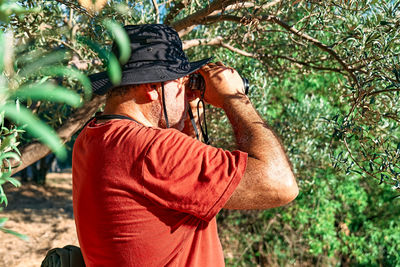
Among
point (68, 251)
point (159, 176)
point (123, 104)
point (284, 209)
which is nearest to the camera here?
point (159, 176)

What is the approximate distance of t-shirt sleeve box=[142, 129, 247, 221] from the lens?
139 centimetres

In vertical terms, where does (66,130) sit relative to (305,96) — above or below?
above

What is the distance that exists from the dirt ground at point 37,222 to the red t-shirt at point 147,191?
371cm

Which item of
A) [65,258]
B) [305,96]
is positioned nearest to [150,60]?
[65,258]

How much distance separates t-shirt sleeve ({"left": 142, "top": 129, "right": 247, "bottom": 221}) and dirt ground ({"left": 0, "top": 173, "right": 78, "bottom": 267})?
398 centimetres

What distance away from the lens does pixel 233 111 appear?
1714mm

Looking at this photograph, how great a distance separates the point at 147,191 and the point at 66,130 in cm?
227

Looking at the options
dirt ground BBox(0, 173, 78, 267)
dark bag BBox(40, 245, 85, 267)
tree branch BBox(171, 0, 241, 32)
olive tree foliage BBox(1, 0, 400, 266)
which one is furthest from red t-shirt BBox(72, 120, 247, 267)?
dirt ground BBox(0, 173, 78, 267)

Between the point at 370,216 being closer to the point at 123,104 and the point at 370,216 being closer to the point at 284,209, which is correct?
the point at 284,209

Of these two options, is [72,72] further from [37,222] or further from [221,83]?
[37,222]

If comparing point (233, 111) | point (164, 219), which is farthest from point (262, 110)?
point (164, 219)

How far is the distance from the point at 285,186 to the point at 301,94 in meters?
5.26

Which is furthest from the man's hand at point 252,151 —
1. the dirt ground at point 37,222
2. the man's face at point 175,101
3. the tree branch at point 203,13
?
the dirt ground at point 37,222

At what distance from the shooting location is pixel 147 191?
4.65ft
